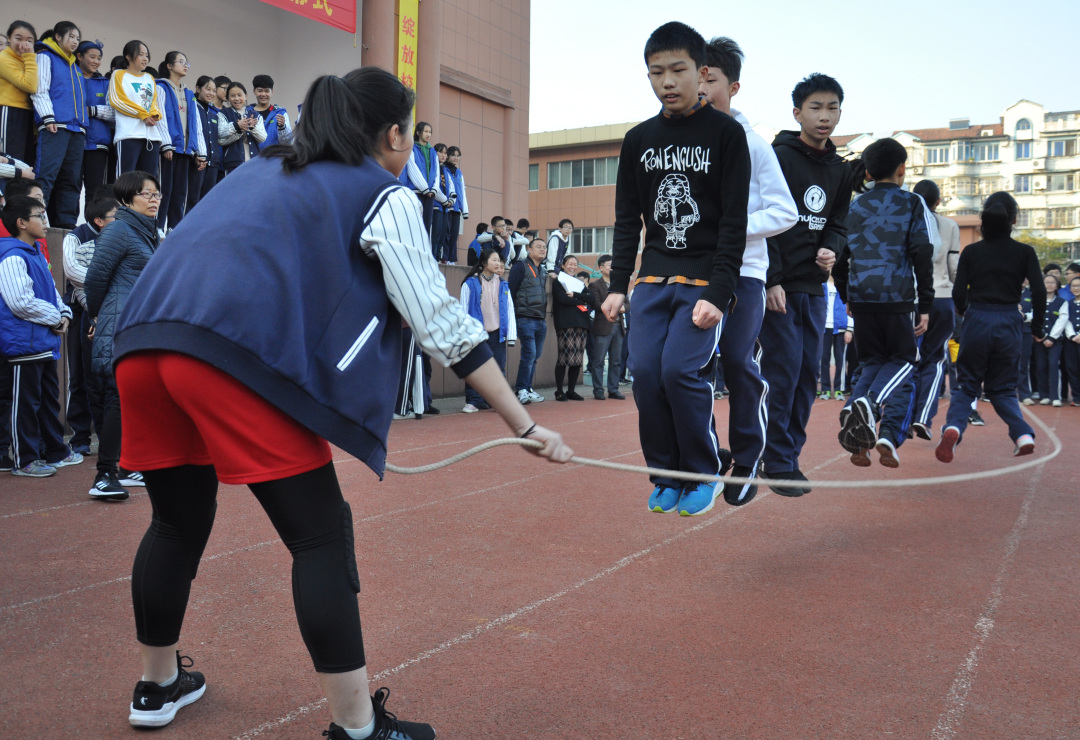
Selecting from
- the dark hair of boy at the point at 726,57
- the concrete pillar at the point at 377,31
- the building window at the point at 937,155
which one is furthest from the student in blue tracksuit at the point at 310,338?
the building window at the point at 937,155

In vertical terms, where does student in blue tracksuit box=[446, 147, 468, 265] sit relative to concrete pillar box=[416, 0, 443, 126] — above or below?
below

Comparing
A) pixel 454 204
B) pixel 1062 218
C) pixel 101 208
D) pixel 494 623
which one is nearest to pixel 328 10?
pixel 454 204

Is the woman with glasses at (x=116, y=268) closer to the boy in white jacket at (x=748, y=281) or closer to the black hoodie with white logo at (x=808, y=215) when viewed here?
the boy in white jacket at (x=748, y=281)

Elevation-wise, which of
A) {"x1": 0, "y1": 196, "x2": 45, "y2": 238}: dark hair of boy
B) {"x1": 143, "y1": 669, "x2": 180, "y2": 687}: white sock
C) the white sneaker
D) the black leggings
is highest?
{"x1": 0, "y1": 196, "x2": 45, "y2": 238}: dark hair of boy

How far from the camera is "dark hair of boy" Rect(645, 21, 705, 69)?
12.6 feet

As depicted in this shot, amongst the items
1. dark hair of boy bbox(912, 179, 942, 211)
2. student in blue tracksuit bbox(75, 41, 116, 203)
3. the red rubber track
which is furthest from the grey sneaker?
dark hair of boy bbox(912, 179, 942, 211)

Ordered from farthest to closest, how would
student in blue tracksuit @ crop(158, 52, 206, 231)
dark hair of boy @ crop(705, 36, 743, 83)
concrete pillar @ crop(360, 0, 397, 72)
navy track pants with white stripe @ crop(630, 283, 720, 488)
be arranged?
1. concrete pillar @ crop(360, 0, 397, 72)
2. student in blue tracksuit @ crop(158, 52, 206, 231)
3. dark hair of boy @ crop(705, 36, 743, 83)
4. navy track pants with white stripe @ crop(630, 283, 720, 488)

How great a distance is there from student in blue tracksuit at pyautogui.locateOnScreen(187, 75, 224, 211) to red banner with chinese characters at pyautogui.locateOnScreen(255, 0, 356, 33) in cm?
359

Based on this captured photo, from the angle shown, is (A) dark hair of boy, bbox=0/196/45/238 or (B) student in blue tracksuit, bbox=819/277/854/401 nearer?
(A) dark hair of boy, bbox=0/196/45/238

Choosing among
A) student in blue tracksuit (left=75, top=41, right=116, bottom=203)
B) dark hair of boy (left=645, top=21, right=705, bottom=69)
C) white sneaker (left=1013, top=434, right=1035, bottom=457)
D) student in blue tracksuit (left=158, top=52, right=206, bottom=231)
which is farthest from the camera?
student in blue tracksuit (left=158, top=52, right=206, bottom=231)

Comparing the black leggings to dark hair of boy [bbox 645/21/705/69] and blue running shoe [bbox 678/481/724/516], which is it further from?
dark hair of boy [bbox 645/21/705/69]

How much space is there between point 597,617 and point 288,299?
2169 millimetres

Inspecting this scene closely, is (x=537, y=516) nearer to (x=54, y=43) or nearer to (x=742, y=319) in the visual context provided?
(x=742, y=319)

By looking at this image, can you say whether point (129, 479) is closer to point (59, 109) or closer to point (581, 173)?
point (59, 109)
